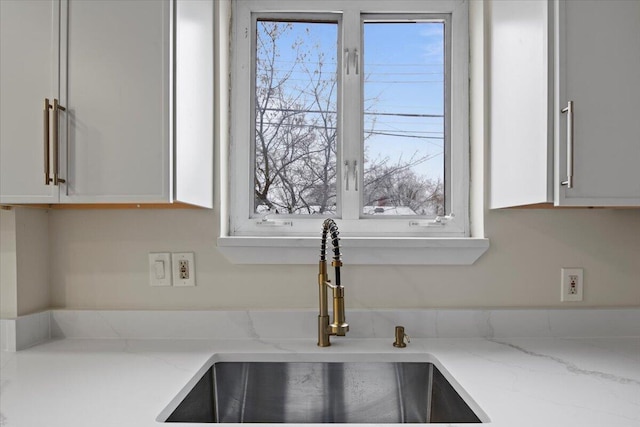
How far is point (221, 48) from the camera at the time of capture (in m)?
1.56

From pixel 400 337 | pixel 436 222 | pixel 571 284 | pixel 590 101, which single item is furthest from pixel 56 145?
pixel 571 284

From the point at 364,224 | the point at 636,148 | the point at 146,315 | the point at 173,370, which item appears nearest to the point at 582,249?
the point at 636,148

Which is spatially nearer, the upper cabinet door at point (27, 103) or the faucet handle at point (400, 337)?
the upper cabinet door at point (27, 103)

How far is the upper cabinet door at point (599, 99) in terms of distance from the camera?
1.17 m


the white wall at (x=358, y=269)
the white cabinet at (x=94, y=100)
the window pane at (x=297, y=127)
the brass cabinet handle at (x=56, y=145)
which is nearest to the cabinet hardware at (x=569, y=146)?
the white wall at (x=358, y=269)

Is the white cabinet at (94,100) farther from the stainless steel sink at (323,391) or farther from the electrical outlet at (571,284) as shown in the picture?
the electrical outlet at (571,284)

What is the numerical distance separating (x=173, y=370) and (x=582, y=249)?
1.30m

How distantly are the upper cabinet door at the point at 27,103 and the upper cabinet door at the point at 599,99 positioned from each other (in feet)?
4.16

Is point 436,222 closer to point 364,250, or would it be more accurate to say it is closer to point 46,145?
point 364,250

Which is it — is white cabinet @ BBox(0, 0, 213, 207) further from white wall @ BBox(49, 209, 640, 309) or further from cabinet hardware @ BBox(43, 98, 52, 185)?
white wall @ BBox(49, 209, 640, 309)

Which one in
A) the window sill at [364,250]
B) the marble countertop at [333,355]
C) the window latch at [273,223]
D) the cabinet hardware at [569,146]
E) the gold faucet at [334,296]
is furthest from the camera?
the window latch at [273,223]

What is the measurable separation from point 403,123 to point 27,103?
1147mm

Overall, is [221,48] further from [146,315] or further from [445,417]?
[445,417]

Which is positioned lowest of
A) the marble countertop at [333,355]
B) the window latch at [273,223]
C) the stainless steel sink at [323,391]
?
the stainless steel sink at [323,391]
